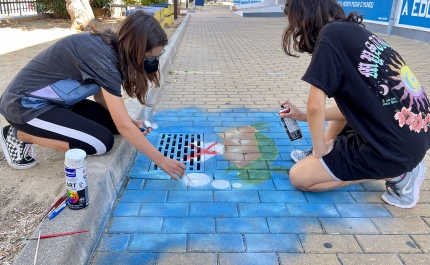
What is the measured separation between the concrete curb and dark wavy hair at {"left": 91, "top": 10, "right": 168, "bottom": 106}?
0.60 meters

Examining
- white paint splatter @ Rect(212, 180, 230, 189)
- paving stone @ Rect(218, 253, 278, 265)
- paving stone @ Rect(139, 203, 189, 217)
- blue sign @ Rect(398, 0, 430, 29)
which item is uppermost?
blue sign @ Rect(398, 0, 430, 29)

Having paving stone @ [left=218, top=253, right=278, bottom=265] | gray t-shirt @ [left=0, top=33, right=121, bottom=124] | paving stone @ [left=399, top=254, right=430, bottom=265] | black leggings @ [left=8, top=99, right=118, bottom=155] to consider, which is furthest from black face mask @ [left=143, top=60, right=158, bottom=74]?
paving stone @ [left=399, top=254, right=430, bottom=265]

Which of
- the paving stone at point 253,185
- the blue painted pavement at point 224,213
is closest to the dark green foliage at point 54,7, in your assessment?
the blue painted pavement at point 224,213

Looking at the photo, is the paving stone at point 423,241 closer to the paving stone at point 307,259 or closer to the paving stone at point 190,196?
the paving stone at point 307,259

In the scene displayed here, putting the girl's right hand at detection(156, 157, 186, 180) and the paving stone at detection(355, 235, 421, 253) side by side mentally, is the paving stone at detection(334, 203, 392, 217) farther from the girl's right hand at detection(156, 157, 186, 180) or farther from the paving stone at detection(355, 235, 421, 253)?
the girl's right hand at detection(156, 157, 186, 180)

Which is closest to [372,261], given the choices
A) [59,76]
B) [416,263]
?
[416,263]

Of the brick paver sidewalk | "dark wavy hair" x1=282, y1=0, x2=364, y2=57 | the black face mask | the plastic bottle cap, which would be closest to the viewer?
the plastic bottle cap

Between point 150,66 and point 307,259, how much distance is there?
Result: 1625 millimetres

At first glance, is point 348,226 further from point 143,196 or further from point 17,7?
point 17,7

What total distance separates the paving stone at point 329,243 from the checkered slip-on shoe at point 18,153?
202 cm

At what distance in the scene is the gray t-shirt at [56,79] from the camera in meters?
2.39

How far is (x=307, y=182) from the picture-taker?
8.49 feet

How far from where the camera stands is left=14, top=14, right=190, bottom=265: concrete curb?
68.4 inches

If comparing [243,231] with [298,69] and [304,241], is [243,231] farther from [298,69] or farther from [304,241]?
[298,69]
